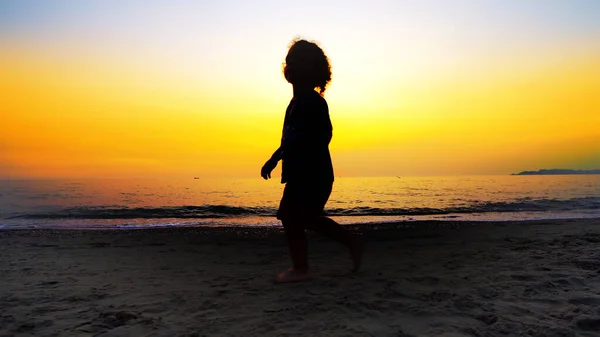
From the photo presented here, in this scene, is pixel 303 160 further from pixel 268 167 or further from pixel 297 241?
pixel 297 241

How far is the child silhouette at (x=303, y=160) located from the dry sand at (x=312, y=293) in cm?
50

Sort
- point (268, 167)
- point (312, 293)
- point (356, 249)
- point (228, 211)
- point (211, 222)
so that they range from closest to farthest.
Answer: point (312, 293)
point (268, 167)
point (356, 249)
point (211, 222)
point (228, 211)

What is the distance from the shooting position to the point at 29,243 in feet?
23.6

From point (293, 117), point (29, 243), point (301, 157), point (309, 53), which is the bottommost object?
point (29, 243)

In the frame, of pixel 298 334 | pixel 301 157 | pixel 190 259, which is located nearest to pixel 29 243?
pixel 190 259

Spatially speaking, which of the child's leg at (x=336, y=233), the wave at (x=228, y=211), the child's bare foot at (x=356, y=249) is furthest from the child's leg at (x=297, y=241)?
the wave at (x=228, y=211)

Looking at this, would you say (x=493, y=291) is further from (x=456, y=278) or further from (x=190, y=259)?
(x=190, y=259)

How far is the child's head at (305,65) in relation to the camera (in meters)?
4.07

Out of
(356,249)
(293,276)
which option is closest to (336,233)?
(356,249)

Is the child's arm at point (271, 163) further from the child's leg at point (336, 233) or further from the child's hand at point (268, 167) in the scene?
the child's leg at point (336, 233)

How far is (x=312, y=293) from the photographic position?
3.48 m

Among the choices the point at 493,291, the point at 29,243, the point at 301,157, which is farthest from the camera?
the point at 29,243

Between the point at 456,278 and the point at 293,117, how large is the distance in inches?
95.1

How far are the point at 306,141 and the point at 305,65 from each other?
871mm
